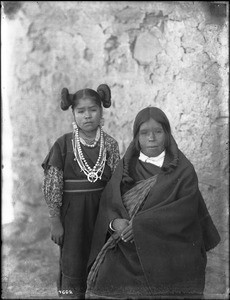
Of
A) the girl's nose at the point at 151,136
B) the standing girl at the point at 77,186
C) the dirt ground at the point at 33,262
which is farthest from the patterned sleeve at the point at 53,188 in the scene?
the dirt ground at the point at 33,262

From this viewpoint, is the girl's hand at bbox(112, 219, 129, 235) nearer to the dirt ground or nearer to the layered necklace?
the layered necklace

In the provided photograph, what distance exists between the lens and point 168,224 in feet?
7.24

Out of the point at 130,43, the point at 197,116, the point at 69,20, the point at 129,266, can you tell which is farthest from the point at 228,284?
the point at 69,20

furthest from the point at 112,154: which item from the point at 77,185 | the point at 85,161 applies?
the point at 77,185

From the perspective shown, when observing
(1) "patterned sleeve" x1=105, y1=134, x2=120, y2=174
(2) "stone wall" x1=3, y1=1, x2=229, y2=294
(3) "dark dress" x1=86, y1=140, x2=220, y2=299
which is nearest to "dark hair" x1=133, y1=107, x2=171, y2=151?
(3) "dark dress" x1=86, y1=140, x2=220, y2=299

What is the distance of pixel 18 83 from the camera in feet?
10.3

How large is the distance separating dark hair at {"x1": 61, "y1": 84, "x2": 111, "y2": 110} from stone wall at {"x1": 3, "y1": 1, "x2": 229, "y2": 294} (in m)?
0.65

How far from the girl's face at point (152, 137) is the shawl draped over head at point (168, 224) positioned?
0.03 m

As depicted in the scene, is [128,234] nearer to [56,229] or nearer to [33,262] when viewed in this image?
[56,229]

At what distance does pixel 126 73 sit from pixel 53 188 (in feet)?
3.88

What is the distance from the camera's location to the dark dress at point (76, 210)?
8.33 ft

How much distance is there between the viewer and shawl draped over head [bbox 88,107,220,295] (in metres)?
2.20

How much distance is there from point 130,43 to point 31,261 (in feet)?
5.78

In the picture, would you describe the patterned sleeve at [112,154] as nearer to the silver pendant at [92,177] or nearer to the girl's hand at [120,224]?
the silver pendant at [92,177]
